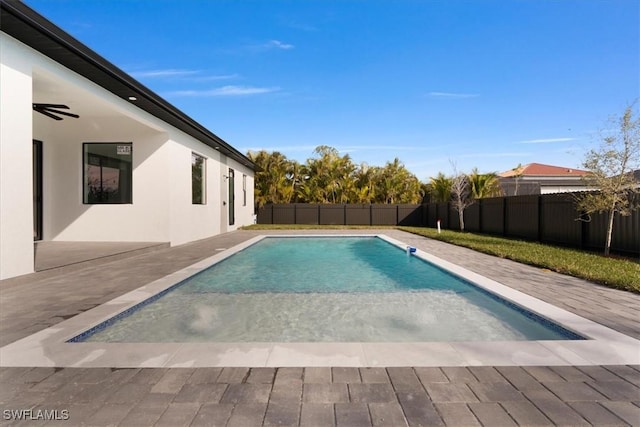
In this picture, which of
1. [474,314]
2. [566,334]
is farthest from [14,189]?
[566,334]

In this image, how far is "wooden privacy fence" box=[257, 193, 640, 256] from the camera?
329 inches

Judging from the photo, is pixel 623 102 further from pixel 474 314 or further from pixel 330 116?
A: pixel 330 116

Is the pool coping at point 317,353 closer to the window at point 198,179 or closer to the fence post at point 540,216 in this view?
the fence post at point 540,216

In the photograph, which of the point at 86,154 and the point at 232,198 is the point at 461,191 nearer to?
the point at 232,198

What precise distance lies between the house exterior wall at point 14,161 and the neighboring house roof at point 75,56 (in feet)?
1.21

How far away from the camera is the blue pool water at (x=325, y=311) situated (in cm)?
345

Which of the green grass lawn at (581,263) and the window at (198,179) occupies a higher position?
the window at (198,179)

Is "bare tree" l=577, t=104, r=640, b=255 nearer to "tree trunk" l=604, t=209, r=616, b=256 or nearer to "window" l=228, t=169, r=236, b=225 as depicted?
"tree trunk" l=604, t=209, r=616, b=256

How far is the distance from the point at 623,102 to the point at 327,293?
27.3 feet

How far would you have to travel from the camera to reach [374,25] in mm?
10141

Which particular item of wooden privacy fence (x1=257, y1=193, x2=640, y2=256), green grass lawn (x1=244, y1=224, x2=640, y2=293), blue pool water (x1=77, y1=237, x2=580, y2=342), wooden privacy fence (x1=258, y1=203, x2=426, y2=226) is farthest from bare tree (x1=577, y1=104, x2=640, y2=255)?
wooden privacy fence (x1=258, y1=203, x2=426, y2=226)

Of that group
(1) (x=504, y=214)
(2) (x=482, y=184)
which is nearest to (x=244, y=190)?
(2) (x=482, y=184)

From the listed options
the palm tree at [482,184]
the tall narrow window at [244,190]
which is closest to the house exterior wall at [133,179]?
the tall narrow window at [244,190]

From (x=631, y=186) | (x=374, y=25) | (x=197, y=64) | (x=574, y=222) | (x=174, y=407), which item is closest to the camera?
(x=174, y=407)
